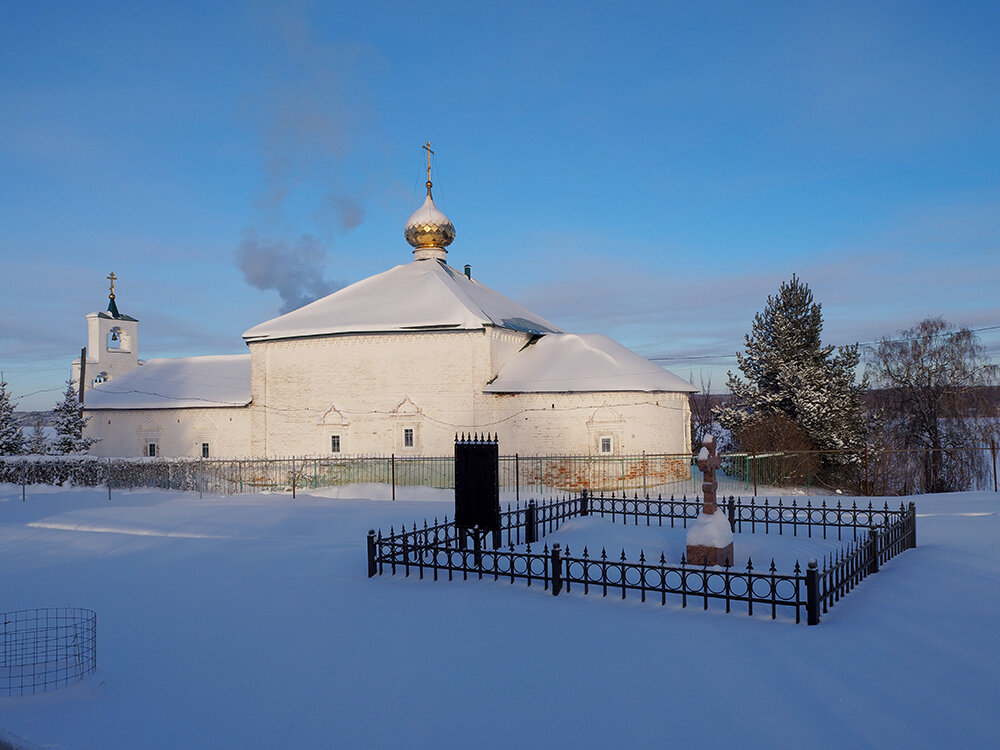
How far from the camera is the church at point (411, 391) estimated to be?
2575cm

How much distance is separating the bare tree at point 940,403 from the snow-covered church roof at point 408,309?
18.5 metres

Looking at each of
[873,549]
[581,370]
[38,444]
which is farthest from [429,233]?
[873,549]

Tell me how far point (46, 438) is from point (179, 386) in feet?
19.3

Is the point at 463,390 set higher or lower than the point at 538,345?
lower

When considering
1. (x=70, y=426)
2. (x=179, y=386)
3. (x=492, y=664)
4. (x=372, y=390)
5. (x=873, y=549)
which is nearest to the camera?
(x=492, y=664)

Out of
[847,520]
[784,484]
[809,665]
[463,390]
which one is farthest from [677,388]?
[809,665]

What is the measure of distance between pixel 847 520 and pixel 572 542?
6.52 meters

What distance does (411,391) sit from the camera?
91.2 ft

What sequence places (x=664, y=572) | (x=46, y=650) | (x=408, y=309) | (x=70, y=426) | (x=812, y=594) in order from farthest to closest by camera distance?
(x=70, y=426)
(x=408, y=309)
(x=664, y=572)
(x=812, y=594)
(x=46, y=650)

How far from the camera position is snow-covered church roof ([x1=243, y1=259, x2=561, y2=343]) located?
27.5 metres

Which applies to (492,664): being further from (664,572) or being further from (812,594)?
(812,594)

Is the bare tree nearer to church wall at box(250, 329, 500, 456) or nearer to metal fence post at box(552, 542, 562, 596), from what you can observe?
church wall at box(250, 329, 500, 456)

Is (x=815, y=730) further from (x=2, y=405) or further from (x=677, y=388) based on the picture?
(x=2, y=405)

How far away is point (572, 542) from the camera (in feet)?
41.9
